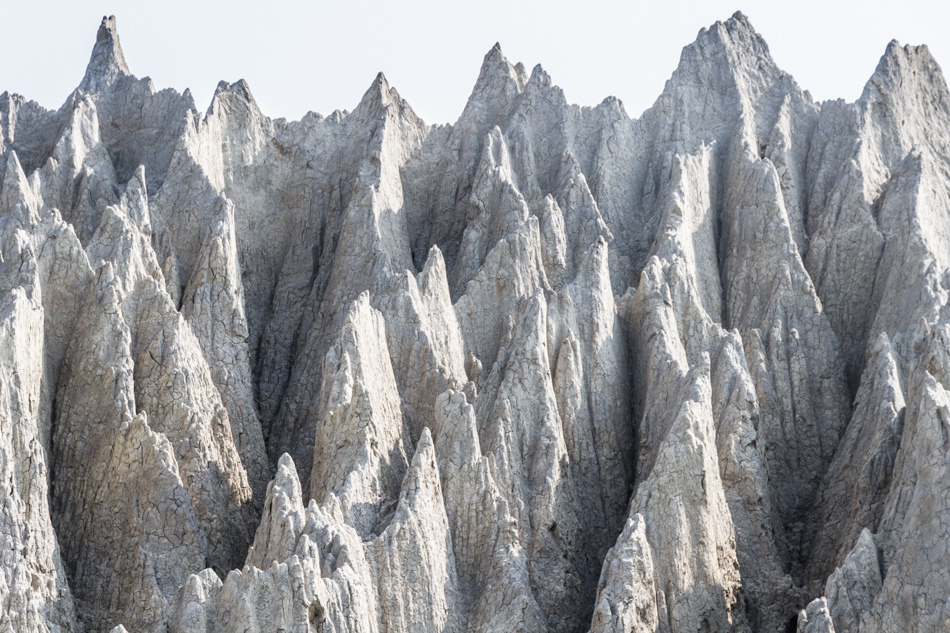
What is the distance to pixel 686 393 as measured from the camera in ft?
98.8

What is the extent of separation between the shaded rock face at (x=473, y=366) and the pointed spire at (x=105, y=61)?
11cm

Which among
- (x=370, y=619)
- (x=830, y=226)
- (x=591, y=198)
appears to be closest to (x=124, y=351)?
(x=370, y=619)

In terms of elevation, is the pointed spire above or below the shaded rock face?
above

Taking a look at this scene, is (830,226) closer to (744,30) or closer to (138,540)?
(744,30)

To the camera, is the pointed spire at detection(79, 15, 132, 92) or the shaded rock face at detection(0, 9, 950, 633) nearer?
the shaded rock face at detection(0, 9, 950, 633)

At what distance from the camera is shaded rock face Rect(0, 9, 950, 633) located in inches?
1057

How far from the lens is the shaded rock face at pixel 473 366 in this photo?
26.9m

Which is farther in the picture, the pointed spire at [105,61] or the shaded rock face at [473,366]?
the pointed spire at [105,61]

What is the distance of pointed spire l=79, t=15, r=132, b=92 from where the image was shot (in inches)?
1644

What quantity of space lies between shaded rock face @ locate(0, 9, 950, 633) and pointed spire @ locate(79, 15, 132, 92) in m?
0.11

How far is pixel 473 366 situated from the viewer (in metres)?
32.9

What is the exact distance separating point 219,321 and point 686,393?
1010 cm

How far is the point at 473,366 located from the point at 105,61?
16304mm

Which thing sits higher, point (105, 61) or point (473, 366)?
point (105, 61)
